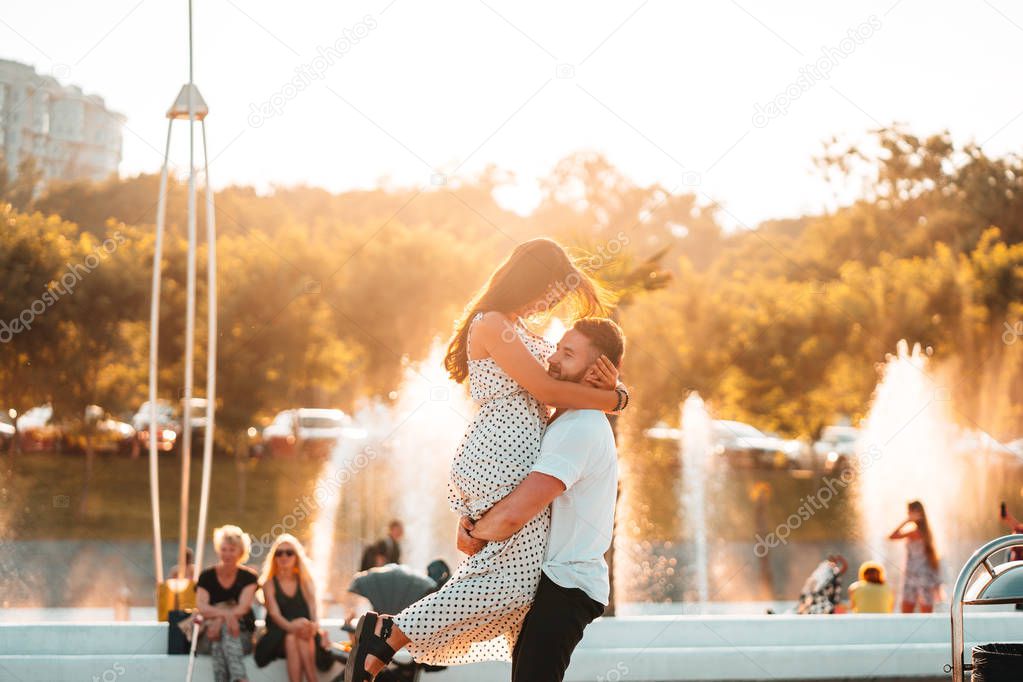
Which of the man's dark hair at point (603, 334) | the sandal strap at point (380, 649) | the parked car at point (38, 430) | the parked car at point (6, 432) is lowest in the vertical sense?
the sandal strap at point (380, 649)

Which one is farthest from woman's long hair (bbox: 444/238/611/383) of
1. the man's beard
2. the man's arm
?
the man's arm

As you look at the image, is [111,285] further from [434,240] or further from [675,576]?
[675,576]

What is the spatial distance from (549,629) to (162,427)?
90.9ft

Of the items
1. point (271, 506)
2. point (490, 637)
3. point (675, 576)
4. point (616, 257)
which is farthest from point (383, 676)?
point (271, 506)

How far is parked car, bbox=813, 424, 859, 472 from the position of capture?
3284cm

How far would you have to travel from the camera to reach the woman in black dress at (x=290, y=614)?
8.33 metres

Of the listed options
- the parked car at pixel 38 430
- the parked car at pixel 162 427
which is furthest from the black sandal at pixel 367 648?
the parked car at pixel 162 427

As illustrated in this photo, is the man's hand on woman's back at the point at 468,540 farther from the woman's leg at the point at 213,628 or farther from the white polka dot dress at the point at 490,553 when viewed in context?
the woman's leg at the point at 213,628

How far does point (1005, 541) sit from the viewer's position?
430 cm

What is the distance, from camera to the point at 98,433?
1135 inches

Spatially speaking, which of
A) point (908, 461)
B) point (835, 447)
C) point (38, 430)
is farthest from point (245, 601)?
point (835, 447)

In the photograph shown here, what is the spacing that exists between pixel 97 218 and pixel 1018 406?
2073cm

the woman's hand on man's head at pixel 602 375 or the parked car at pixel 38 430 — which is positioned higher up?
the parked car at pixel 38 430

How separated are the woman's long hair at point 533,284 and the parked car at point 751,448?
97.7 feet
